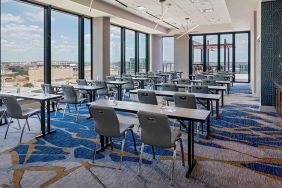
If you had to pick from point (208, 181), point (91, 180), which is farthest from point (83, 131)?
point (208, 181)

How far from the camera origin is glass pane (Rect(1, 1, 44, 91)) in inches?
289

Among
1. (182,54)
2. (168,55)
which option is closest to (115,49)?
(182,54)

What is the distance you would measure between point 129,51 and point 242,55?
7533 millimetres

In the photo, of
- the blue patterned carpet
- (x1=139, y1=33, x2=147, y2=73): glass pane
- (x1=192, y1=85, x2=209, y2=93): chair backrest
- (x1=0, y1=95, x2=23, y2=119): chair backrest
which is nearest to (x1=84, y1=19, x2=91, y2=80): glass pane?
the blue patterned carpet

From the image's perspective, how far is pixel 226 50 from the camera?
17094 millimetres

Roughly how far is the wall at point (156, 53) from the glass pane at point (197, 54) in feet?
7.35

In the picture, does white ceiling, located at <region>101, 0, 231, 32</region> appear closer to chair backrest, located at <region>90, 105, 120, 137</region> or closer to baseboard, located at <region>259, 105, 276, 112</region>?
baseboard, located at <region>259, 105, 276, 112</region>

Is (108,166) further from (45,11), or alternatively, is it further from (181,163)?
(45,11)

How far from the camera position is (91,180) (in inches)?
126

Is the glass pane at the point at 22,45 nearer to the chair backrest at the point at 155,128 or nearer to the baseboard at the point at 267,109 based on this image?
the chair backrest at the point at 155,128

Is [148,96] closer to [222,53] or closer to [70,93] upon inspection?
[70,93]

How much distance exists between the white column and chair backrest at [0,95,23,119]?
237 inches

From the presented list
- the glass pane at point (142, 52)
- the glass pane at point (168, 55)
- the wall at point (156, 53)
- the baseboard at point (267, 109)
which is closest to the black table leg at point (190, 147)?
the baseboard at point (267, 109)

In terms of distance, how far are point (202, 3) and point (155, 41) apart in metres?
7.52
